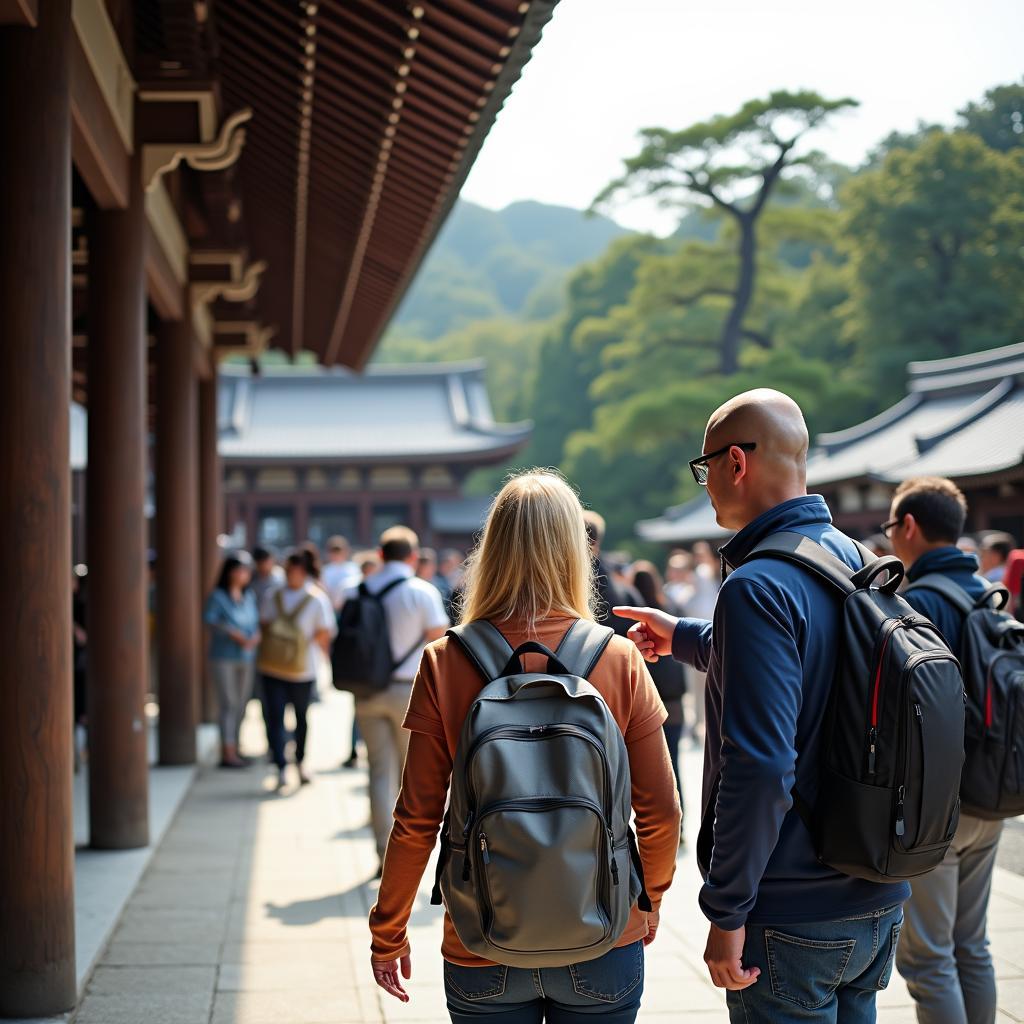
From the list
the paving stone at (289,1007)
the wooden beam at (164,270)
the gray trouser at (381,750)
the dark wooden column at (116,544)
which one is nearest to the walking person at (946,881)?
the paving stone at (289,1007)

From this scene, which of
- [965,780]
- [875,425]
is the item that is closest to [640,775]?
[965,780]

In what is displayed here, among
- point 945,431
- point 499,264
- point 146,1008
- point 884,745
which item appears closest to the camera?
point 884,745

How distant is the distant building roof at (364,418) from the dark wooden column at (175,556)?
22.2 metres

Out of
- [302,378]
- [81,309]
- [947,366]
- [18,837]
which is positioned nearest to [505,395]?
[302,378]

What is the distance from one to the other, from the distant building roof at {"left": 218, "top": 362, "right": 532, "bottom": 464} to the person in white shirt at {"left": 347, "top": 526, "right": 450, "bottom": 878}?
25.6 m

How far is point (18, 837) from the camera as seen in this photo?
3916mm

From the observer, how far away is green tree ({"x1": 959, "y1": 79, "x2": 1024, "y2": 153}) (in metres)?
24.7

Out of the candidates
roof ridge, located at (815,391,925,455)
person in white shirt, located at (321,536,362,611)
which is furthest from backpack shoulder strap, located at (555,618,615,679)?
roof ridge, located at (815,391,925,455)

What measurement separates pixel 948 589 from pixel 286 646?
587 centimetres

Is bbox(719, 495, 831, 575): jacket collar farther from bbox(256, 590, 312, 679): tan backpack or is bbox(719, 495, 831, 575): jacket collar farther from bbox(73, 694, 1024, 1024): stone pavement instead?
bbox(256, 590, 312, 679): tan backpack

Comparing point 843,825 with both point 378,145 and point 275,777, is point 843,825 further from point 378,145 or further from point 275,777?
point 275,777

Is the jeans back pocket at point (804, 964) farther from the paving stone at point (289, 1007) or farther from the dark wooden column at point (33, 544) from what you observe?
the dark wooden column at point (33, 544)

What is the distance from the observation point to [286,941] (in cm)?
513

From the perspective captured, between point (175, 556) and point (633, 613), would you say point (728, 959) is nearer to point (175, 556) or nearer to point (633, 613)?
point (633, 613)
